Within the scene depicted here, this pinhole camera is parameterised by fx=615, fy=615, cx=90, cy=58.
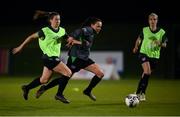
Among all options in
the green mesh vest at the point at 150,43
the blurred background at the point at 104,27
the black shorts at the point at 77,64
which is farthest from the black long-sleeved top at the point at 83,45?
the blurred background at the point at 104,27

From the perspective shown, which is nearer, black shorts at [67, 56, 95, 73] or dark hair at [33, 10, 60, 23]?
dark hair at [33, 10, 60, 23]

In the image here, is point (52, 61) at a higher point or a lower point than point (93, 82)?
higher

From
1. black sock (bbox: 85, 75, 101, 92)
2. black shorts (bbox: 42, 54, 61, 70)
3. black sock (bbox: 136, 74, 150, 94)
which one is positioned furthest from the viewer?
black sock (bbox: 136, 74, 150, 94)

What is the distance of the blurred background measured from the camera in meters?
29.9

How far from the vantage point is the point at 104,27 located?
31.4m

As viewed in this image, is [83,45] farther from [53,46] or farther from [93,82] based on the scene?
[93,82]

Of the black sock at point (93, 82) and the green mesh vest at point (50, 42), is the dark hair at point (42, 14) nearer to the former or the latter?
the green mesh vest at point (50, 42)

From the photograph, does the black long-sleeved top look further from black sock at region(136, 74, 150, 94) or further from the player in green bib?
black sock at region(136, 74, 150, 94)

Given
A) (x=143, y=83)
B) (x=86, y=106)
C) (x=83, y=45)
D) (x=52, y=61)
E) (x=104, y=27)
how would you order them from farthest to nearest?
(x=104, y=27)
(x=143, y=83)
(x=83, y=45)
(x=52, y=61)
(x=86, y=106)

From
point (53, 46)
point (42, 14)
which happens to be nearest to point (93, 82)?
point (53, 46)

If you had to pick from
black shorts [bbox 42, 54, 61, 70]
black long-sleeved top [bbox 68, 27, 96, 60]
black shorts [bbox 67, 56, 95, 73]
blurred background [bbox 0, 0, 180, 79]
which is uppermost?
black long-sleeved top [bbox 68, 27, 96, 60]

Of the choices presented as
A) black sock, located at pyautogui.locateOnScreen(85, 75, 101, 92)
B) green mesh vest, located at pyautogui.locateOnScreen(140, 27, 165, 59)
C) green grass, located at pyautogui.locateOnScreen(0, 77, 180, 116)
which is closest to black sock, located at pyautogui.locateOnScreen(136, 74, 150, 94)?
green grass, located at pyautogui.locateOnScreen(0, 77, 180, 116)

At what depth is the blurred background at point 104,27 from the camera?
29878mm

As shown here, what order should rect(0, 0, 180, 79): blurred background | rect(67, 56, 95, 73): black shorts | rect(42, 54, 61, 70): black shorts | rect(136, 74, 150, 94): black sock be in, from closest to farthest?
rect(42, 54, 61, 70): black shorts → rect(67, 56, 95, 73): black shorts → rect(136, 74, 150, 94): black sock → rect(0, 0, 180, 79): blurred background
